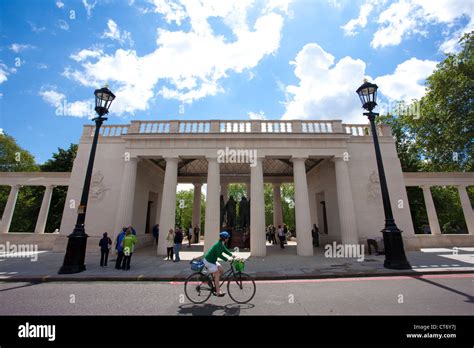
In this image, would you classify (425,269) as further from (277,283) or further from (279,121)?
(279,121)

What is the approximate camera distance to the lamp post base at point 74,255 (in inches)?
334

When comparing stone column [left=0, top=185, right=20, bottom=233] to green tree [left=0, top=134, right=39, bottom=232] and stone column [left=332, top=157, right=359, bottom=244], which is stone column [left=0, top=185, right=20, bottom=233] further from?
stone column [left=332, top=157, right=359, bottom=244]

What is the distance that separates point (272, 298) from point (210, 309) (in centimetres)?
172

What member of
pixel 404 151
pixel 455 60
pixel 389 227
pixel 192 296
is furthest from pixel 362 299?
pixel 404 151

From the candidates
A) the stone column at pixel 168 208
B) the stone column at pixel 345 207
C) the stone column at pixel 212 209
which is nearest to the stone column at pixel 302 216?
the stone column at pixel 345 207

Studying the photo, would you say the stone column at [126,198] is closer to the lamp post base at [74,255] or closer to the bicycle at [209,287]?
the lamp post base at [74,255]

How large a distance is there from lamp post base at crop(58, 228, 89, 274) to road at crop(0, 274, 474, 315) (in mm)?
1027

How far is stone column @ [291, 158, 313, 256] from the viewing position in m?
13.4

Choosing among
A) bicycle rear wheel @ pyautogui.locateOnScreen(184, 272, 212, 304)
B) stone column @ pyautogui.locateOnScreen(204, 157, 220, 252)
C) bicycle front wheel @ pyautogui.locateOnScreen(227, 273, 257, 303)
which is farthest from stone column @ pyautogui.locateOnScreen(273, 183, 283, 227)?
bicycle rear wheel @ pyautogui.locateOnScreen(184, 272, 212, 304)

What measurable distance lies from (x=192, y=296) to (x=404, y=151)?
32.6m

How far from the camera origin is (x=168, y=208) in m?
14.0

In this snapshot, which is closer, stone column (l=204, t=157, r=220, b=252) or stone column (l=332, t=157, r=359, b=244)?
stone column (l=204, t=157, r=220, b=252)
